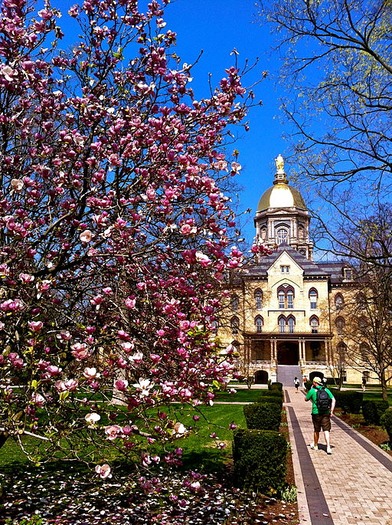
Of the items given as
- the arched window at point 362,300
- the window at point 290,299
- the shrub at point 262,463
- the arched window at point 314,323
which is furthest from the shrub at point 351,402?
the window at point 290,299

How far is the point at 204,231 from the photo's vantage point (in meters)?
4.86

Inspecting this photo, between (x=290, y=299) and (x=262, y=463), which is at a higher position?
(x=290, y=299)

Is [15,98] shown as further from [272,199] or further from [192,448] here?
[272,199]

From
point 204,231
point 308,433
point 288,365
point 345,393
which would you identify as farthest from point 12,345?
point 288,365

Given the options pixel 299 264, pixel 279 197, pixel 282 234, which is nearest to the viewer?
pixel 299 264

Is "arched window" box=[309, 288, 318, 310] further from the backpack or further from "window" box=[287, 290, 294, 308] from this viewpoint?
the backpack

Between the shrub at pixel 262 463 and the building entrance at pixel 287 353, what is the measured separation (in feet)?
163

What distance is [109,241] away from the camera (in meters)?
4.81

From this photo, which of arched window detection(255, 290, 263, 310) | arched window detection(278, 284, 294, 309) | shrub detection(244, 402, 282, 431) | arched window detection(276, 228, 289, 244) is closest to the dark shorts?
shrub detection(244, 402, 282, 431)

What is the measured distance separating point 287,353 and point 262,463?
50.6m

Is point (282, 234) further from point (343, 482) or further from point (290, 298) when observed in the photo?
point (343, 482)

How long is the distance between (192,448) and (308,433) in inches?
207

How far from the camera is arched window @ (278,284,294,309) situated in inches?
2242

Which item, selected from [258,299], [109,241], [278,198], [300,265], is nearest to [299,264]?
[300,265]
